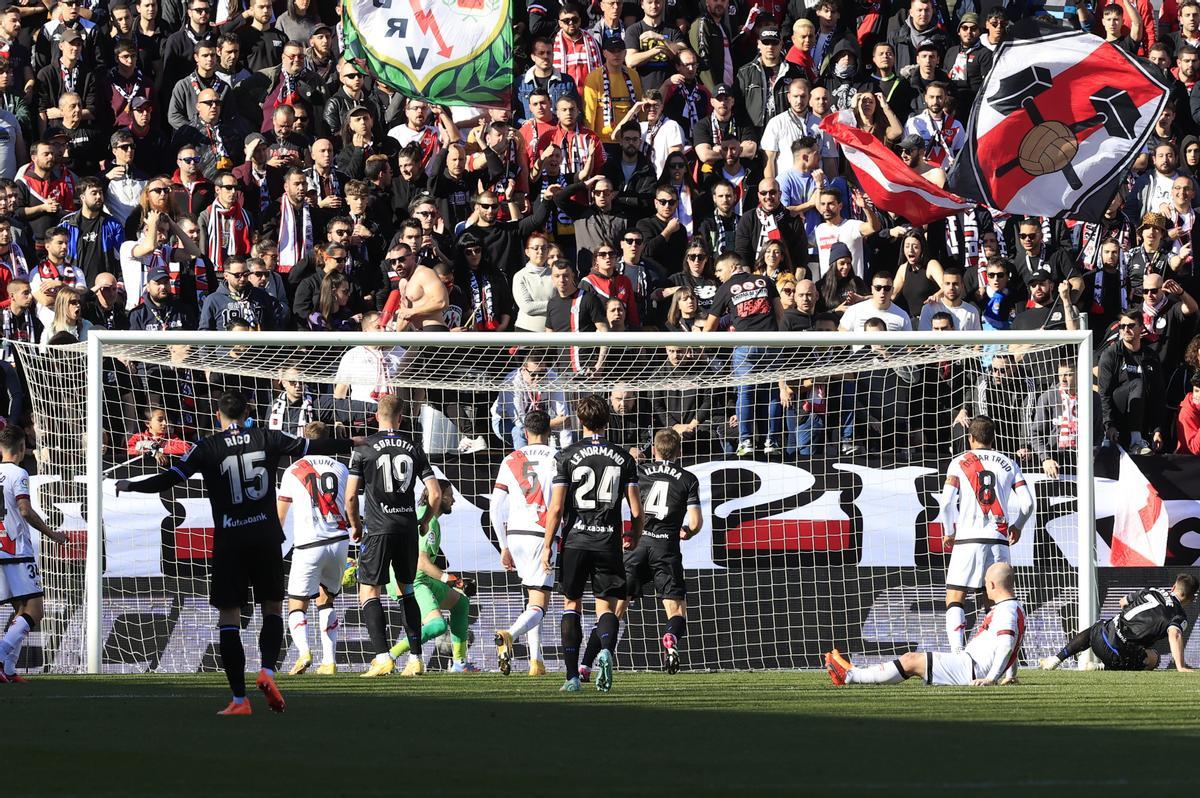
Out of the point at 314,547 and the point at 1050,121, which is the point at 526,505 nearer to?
the point at 314,547

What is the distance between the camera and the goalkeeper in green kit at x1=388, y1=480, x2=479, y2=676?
14.1 m

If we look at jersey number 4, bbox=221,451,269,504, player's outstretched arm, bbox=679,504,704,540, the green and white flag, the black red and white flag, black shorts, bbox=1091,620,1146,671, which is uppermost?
the green and white flag

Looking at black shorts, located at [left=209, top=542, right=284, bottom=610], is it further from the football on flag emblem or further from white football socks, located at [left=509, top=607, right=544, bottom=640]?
the football on flag emblem

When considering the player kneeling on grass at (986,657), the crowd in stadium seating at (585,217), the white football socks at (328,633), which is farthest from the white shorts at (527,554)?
the player kneeling on grass at (986,657)

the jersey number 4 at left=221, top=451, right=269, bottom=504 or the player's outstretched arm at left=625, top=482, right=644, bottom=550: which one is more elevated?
the jersey number 4 at left=221, top=451, right=269, bottom=504

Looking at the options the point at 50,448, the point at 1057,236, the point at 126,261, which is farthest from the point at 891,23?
the point at 50,448

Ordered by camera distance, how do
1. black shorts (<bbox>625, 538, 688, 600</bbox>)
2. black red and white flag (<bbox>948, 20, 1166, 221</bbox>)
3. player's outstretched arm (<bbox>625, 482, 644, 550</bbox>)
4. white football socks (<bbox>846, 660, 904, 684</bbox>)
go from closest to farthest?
player's outstretched arm (<bbox>625, 482, 644, 550</bbox>), white football socks (<bbox>846, 660, 904, 684</bbox>), black shorts (<bbox>625, 538, 688, 600</bbox>), black red and white flag (<bbox>948, 20, 1166, 221</bbox>)

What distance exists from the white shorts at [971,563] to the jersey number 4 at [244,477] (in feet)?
22.0

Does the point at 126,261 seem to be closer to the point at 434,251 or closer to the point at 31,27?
the point at 434,251

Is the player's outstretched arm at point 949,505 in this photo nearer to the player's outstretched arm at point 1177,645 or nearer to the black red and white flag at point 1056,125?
the player's outstretched arm at point 1177,645

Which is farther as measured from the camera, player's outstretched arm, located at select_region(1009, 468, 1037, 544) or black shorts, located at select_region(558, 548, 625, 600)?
player's outstretched arm, located at select_region(1009, 468, 1037, 544)

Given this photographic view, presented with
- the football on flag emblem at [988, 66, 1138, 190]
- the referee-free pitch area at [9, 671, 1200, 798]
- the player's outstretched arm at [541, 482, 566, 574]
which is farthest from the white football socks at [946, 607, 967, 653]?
the football on flag emblem at [988, 66, 1138, 190]

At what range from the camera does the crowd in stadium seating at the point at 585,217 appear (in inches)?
643

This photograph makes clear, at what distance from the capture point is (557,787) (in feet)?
22.2
